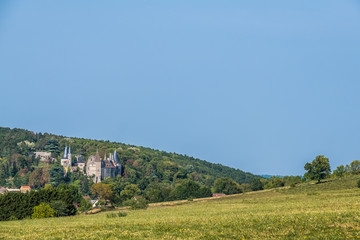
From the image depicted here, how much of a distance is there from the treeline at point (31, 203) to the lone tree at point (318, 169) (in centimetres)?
5623

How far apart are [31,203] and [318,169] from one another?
64.9 meters

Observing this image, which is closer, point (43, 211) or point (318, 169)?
point (43, 211)

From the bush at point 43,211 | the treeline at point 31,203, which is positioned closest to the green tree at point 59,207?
the treeline at point 31,203

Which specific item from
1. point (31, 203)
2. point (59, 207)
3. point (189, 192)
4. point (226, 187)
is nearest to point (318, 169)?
point (189, 192)

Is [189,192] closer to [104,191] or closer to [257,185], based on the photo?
[104,191]

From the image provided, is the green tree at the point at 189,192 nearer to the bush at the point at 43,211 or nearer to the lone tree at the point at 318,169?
the lone tree at the point at 318,169

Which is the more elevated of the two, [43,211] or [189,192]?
[189,192]

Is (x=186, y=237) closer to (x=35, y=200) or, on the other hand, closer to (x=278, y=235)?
(x=278, y=235)

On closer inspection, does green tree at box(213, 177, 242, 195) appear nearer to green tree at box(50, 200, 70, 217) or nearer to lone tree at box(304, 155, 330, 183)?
lone tree at box(304, 155, 330, 183)

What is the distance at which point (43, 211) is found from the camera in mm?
85250

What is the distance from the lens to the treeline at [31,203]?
8962cm

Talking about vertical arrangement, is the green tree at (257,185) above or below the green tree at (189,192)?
above

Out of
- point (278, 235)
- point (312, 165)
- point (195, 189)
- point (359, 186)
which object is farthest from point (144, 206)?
point (195, 189)

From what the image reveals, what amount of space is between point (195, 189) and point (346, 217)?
138547 millimetres
